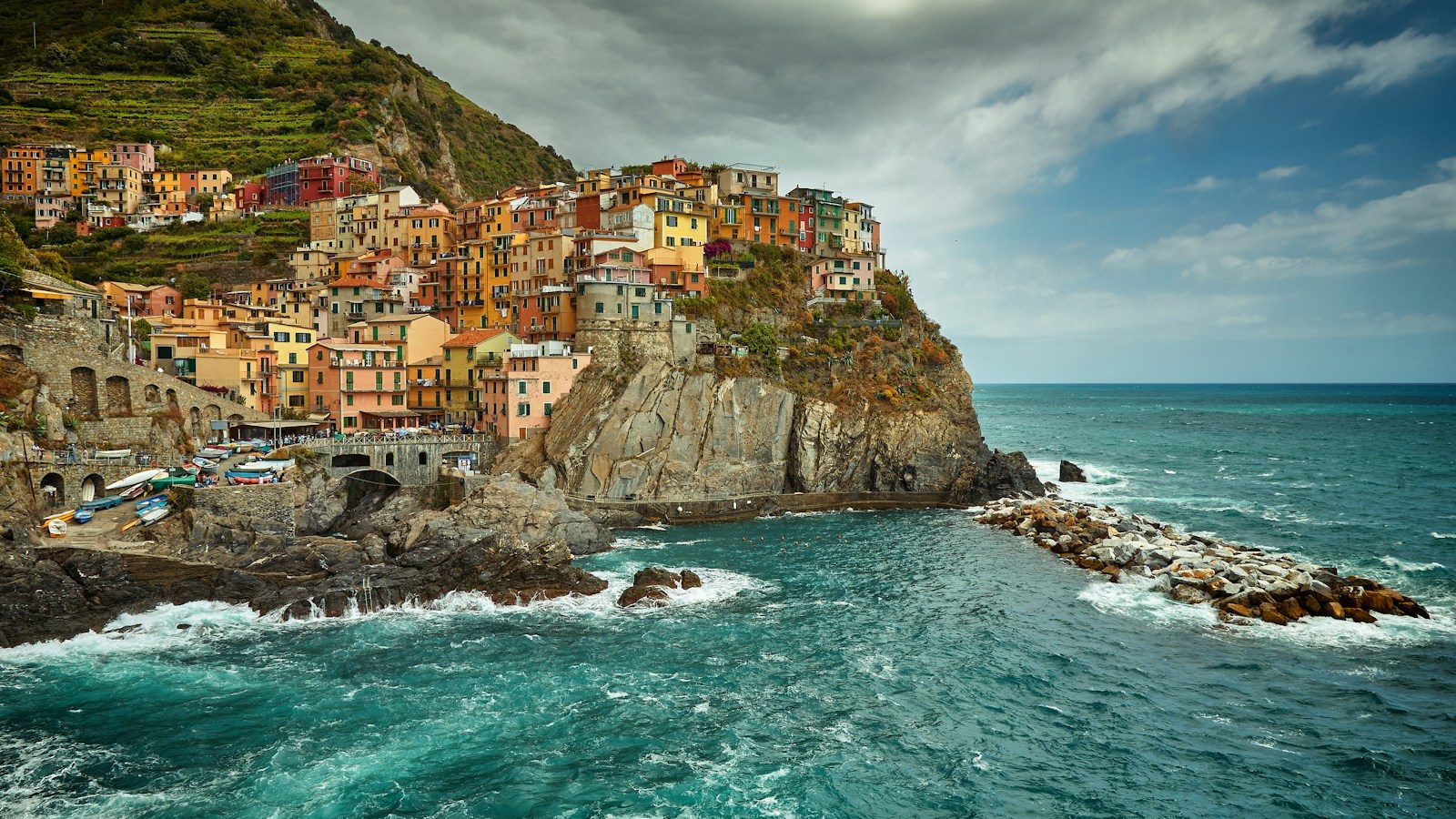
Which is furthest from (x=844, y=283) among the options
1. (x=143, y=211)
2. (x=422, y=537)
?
(x=143, y=211)

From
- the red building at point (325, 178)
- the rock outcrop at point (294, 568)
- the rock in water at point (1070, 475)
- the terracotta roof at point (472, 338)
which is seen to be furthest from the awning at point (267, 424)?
the rock in water at point (1070, 475)

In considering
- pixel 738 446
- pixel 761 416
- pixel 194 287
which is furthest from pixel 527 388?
pixel 194 287

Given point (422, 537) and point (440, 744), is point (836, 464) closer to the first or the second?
point (422, 537)

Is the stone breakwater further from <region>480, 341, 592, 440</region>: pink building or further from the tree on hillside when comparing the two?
the tree on hillside

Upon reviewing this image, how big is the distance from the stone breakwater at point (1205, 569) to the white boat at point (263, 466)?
142 ft

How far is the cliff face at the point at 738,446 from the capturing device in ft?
196

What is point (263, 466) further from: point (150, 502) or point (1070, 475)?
point (1070, 475)

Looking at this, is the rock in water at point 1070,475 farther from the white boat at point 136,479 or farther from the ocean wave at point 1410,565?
the white boat at point 136,479

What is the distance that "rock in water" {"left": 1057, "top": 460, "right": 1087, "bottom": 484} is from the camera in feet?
260

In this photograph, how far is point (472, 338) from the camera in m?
68.4

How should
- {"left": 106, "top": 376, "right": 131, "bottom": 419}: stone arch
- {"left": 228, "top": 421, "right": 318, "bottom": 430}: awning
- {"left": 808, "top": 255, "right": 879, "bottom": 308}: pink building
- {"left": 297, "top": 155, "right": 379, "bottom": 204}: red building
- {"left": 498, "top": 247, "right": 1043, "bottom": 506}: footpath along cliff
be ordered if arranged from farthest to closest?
{"left": 297, "top": 155, "right": 379, "bottom": 204}: red building
{"left": 808, "top": 255, "right": 879, "bottom": 308}: pink building
{"left": 498, "top": 247, "right": 1043, "bottom": 506}: footpath along cliff
{"left": 228, "top": 421, "right": 318, "bottom": 430}: awning
{"left": 106, "top": 376, "right": 131, "bottom": 419}: stone arch

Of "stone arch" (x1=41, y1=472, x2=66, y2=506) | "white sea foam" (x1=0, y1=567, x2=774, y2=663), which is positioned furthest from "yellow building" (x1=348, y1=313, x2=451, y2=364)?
"white sea foam" (x1=0, y1=567, x2=774, y2=663)

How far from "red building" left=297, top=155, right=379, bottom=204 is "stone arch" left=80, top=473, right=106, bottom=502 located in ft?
213

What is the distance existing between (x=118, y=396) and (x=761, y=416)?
130ft
